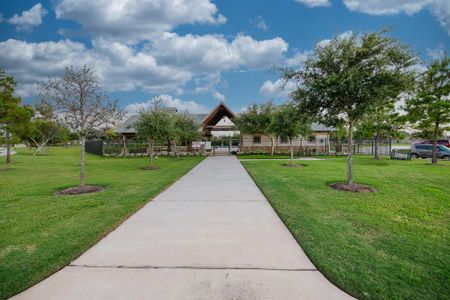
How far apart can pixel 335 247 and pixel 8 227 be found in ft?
19.7

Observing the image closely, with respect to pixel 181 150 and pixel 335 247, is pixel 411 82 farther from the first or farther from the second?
pixel 181 150

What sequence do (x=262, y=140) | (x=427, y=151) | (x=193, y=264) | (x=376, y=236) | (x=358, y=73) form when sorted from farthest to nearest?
(x=262, y=140), (x=427, y=151), (x=358, y=73), (x=376, y=236), (x=193, y=264)

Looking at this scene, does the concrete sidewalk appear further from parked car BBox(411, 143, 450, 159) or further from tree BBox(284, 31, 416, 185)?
parked car BBox(411, 143, 450, 159)

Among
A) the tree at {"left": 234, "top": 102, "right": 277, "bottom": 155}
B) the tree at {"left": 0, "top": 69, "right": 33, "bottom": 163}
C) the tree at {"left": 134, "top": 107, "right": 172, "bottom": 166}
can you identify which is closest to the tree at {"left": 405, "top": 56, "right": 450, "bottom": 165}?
the tree at {"left": 234, "top": 102, "right": 277, "bottom": 155}

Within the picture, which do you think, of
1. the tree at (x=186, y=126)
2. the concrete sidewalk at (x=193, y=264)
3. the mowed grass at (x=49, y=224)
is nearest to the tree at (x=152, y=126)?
the tree at (x=186, y=126)

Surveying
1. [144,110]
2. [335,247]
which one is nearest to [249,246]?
[335,247]

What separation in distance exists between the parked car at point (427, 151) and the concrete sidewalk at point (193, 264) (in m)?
25.6

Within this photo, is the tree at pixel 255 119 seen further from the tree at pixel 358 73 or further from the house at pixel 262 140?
the tree at pixel 358 73

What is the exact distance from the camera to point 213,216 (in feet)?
19.6

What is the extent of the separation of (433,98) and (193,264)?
68.0 feet

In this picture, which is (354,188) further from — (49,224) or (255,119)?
(255,119)

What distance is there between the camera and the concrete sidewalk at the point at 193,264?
119 inches

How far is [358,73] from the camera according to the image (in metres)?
8.43

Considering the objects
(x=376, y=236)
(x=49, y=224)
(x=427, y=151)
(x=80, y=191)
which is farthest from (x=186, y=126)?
(x=427, y=151)
